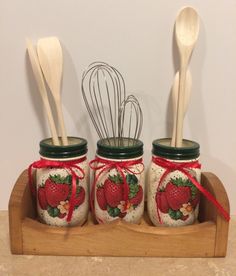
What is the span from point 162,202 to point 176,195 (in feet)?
0.08

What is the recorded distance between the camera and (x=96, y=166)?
55 cm

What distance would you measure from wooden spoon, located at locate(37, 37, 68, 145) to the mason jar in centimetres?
15

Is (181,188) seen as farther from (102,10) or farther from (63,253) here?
(102,10)

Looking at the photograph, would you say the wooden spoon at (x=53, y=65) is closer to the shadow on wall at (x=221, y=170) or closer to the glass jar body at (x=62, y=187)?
the glass jar body at (x=62, y=187)

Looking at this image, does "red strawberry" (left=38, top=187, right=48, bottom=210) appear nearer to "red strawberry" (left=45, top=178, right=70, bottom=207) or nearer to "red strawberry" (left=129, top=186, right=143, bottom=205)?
"red strawberry" (left=45, top=178, right=70, bottom=207)

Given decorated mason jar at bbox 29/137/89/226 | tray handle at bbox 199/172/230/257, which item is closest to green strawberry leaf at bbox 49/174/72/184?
decorated mason jar at bbox 29/137/89/226

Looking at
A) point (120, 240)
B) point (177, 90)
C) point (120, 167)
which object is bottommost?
point (120, 240)

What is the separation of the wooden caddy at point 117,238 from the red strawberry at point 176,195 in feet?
0.12

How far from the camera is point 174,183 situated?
0.53 metres

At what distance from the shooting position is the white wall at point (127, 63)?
0.58m

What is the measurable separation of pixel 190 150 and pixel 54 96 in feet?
0.73

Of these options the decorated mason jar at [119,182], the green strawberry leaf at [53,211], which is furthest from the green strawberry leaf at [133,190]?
the green strawberry leaf at [53,211]

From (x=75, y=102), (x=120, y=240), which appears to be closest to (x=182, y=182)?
(x=120, y=240)

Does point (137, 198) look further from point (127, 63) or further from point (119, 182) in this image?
point (127, 63)
